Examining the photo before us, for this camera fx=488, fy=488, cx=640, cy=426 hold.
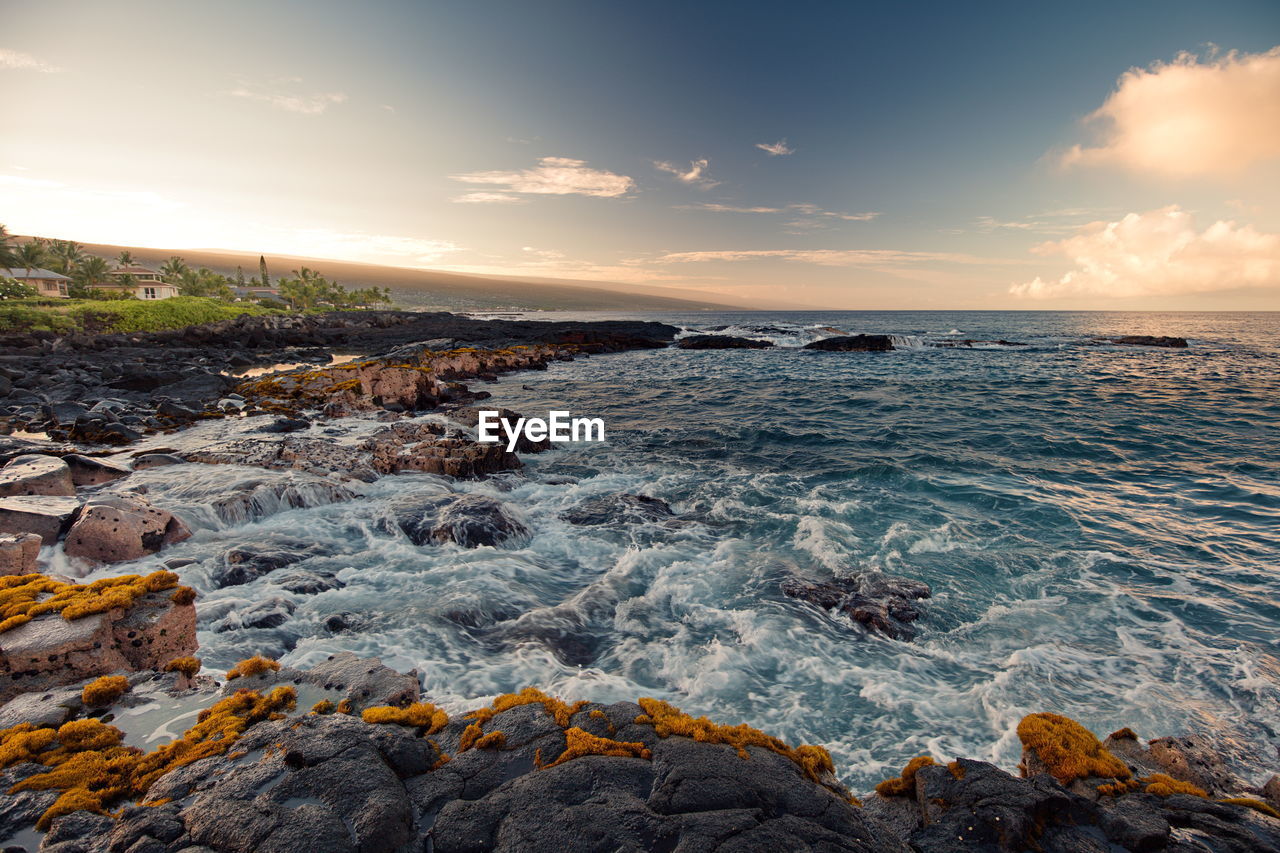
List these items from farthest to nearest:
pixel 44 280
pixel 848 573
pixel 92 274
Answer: pixel 92 274, pixel 44 280, pixel 848 573

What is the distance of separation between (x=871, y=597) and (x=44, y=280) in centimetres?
12457

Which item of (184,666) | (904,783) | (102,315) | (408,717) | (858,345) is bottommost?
(904,783)

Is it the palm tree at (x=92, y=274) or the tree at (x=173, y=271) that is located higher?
the tree at (x=173, y=271)

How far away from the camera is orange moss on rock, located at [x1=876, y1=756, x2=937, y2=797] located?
6.22 meters

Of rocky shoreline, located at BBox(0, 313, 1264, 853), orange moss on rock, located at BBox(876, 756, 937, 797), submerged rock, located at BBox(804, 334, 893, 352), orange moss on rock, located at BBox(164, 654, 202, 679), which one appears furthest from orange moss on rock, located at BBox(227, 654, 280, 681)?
submerged rock, located at BBox(804, 334, 893, 352)

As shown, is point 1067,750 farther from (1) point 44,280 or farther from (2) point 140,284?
(2) point 140,284

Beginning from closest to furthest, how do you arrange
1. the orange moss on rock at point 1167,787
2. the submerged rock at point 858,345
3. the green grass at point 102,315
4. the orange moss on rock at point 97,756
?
the orange moss on rock at point 97,756, the orange moss on rock at point 1167,787, the green grass at point 102,315, the submerged rock at point 858,345

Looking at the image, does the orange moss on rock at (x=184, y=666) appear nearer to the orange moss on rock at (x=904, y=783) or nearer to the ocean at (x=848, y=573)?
the ocean at (x=848, y=573)

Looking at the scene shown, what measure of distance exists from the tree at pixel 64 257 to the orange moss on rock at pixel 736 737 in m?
135

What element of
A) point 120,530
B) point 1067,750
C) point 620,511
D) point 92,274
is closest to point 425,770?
point 1067,750

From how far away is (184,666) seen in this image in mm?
7465

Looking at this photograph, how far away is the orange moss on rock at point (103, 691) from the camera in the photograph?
638 centimetres

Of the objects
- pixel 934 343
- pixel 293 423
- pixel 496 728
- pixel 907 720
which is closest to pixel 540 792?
pixel 496 728

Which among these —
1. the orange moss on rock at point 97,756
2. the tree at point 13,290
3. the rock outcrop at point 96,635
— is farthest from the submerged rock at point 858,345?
the tree at point 13,290
